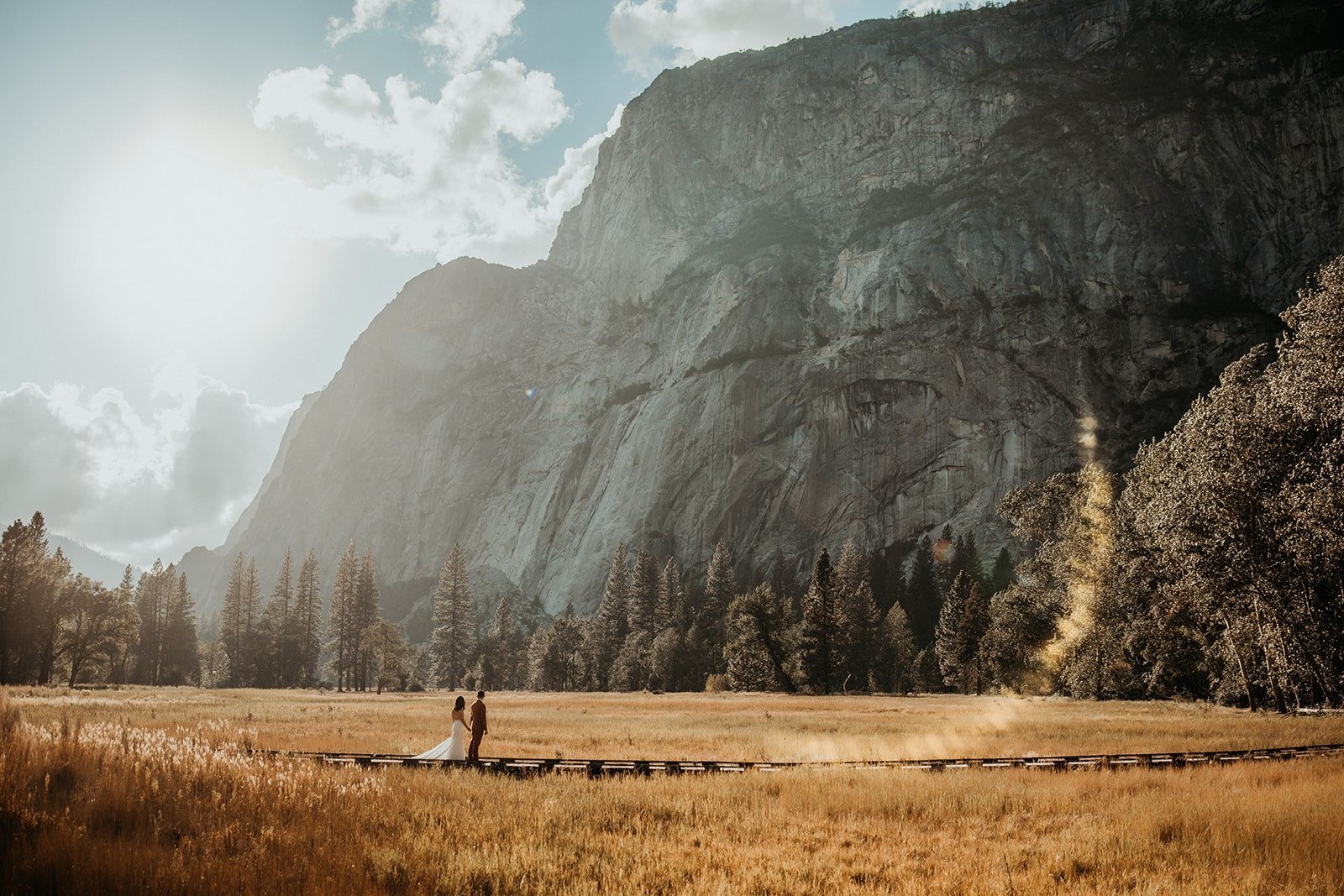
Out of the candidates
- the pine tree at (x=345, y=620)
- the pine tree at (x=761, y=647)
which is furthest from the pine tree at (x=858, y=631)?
the pine tree at (x=345, y=620)

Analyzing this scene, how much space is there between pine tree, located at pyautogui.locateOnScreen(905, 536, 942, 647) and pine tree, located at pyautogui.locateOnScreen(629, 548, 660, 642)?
34169 mm

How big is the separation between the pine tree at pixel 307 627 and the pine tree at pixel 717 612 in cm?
5140

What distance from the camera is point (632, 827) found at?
36.0ft

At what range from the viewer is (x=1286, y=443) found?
21984mm

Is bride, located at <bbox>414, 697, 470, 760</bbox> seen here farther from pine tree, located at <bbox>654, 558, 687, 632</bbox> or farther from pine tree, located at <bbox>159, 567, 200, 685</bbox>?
pine tree, located at <bbox>159, 567, 200, 685</bbox>

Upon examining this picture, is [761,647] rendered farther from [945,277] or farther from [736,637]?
[945,277]

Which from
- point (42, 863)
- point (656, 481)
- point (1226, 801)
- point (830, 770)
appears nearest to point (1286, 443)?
point (1226, 801)

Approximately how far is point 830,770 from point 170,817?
12240 mm

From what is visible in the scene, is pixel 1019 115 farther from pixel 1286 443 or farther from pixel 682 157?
pixel 1286 443

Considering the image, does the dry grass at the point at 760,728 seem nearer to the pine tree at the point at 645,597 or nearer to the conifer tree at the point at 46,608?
the conifer tree at the point at 46,608

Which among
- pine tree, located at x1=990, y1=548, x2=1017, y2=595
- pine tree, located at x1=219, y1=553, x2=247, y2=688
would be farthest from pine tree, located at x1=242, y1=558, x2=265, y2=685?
pine tree, located at x1=990, y1=548, x2=1017, y2=595

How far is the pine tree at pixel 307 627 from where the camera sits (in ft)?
313

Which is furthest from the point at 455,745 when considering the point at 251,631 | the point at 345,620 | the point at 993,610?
the point at 251,631

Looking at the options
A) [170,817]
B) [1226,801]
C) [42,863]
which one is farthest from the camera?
[1226,801]
